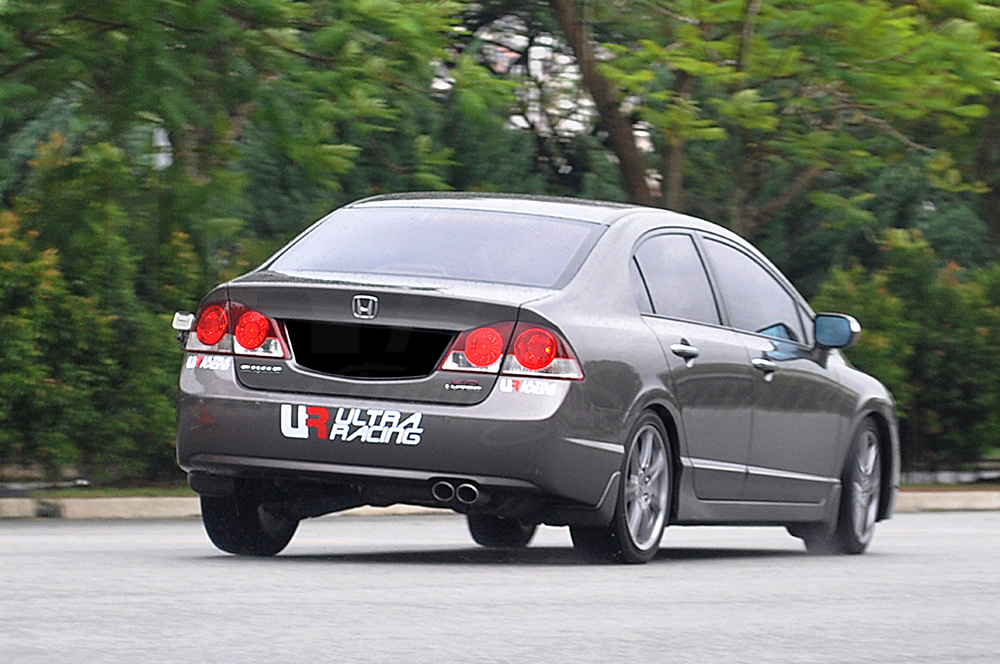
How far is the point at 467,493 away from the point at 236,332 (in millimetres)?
1173

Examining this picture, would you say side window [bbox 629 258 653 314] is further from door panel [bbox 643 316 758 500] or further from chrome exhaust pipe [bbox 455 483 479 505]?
chrome exhaust pipe [bbox 455 483 479 505]

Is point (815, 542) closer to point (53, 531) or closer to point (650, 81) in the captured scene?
point (53, 531)

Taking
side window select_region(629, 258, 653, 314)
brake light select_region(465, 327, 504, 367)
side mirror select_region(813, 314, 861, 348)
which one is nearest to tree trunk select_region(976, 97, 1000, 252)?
side mirror select_region(813, 314, 861, 348)

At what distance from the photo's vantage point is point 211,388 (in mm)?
8680

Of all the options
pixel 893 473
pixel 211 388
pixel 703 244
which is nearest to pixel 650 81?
pixel 893 473

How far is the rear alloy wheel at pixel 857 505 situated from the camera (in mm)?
11070

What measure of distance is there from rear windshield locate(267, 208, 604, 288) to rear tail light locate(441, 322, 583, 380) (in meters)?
0.42

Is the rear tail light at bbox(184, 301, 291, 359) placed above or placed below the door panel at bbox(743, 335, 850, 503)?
above

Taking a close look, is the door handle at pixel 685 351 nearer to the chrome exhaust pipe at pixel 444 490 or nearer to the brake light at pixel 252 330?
the chrome exhaust pipe at pixel 444 490

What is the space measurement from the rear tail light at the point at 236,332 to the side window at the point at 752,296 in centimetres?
245

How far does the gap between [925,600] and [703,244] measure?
8.75 feet

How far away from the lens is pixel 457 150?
20125mm

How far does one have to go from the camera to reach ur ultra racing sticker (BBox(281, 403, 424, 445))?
8344 millimetres

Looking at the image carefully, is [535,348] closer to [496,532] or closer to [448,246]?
[448,246]
